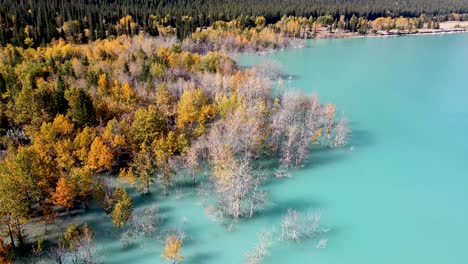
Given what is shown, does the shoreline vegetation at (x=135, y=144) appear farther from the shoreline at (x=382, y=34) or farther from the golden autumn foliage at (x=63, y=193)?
the shoreline at (x=382, y=34)

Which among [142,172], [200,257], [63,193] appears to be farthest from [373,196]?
[63,193]

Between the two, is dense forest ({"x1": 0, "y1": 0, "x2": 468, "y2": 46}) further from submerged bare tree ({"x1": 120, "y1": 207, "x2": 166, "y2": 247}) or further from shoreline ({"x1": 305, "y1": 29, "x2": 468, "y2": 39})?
submerged bare tree ({"x1": 120, "y1": 207, "x2": 166, "y2": 247})

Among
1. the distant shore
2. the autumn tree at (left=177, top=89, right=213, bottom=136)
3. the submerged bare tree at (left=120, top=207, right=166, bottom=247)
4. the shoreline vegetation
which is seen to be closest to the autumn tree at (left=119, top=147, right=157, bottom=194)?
the shoreline vegetation

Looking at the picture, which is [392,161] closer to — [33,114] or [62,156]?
[62,156]

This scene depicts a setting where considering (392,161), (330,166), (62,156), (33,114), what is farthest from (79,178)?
(392,161)

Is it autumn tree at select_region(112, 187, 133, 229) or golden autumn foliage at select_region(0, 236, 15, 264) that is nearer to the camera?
golden autumn foliage at select_region(0, 236, 15, 264)

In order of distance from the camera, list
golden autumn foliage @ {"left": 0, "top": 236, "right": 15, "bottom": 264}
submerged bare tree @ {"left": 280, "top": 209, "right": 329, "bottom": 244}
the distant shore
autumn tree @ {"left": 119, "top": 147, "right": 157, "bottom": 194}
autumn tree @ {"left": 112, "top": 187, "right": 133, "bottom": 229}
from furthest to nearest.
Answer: the distant shore → autumn tree @ {"left": 119, "top": 147, "right": 157, "bottom": 194} → submerged bare tree @ {"left": 280, "top": 209, "right": 329, "bottom": 244} → autumn tree @ {"left": 112, "top": 187, "right": 133, "bottom": 229} → golden autumn foliage @ {"left": 0, "top": 236, "right": 15, "bottom": 264}

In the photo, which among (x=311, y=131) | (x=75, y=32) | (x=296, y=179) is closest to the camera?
(x=296, y=179)
